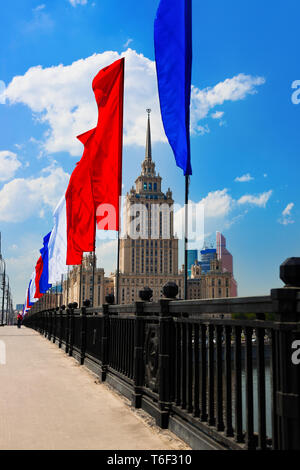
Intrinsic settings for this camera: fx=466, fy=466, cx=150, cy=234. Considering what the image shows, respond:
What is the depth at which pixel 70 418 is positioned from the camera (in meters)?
5.62

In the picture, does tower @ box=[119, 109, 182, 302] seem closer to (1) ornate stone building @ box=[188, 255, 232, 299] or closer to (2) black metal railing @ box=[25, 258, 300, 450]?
(1) ornate stone building @ box=[188, 255, 232, 299]

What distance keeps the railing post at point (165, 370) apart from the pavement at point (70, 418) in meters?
0.18

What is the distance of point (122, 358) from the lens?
7.59m

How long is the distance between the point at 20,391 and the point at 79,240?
984cm

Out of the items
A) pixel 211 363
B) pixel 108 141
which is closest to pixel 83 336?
pixel 108 141

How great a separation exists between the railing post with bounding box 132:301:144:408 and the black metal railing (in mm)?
13

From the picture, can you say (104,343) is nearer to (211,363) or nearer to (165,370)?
(165,370)

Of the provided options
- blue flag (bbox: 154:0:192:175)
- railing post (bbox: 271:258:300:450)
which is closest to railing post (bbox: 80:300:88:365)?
blue flag (bbox: 154:0:192:175)

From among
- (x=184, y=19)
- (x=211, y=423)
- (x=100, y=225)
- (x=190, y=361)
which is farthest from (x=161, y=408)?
(x=100, y=225)

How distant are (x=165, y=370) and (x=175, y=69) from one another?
467 cm
